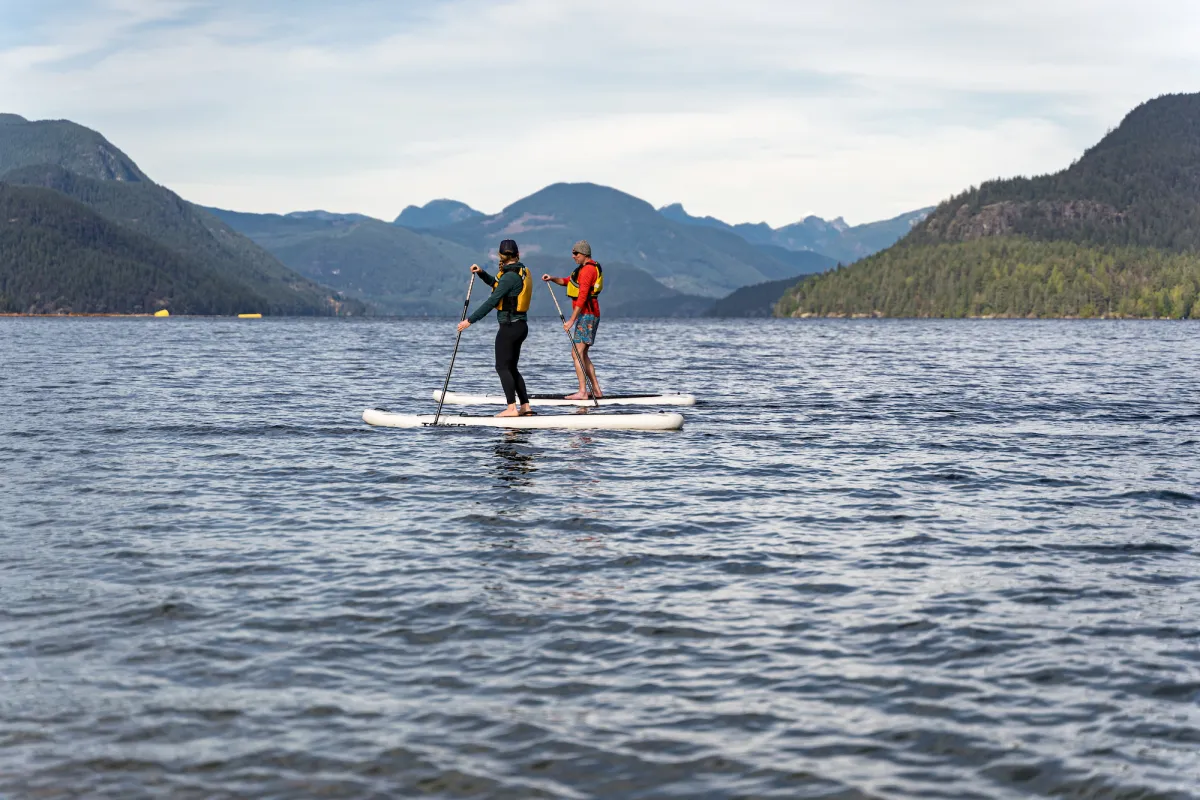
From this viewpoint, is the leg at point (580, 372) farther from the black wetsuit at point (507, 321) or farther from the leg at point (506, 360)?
the black wetsuit at point (507, 321)

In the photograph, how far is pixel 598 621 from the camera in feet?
35.9

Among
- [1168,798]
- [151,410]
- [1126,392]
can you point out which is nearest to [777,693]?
[1168,798]

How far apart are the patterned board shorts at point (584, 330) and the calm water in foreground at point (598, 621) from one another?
5.61 metres

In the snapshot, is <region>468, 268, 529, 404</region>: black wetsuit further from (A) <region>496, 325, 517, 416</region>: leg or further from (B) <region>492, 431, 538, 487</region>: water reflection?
(B) <region>492, 431, 538, 487</region>: water reflection

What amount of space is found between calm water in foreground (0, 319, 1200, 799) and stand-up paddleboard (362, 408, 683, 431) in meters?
2.35

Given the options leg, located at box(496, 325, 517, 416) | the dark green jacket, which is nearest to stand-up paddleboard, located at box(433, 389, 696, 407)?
leg, located at box(496, 325, 517, 416)

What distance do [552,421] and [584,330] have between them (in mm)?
3546

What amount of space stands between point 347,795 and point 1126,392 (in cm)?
3819

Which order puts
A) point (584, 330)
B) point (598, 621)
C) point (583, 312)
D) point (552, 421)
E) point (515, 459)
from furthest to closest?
point (583, 312) → point (584, 330) → point (552, 421) → point (515, 459) → point (598, 621)

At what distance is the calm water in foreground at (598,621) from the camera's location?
7.80 metres

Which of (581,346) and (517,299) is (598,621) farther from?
(581,346)

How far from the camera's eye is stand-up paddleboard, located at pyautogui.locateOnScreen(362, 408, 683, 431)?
26.5m

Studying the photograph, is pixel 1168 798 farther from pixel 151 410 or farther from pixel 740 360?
pixel 740 360

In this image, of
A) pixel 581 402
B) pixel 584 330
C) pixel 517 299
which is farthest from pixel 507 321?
pixel 581 402
